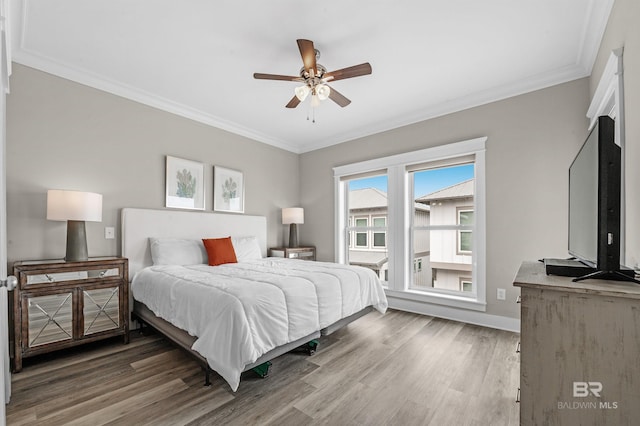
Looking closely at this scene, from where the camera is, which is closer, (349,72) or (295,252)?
(349,72)

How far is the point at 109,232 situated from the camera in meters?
3.01

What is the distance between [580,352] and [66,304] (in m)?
3.31

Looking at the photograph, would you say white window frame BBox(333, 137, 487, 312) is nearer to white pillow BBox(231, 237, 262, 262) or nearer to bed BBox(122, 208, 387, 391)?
bed BBox(122, 208, 387, 391)

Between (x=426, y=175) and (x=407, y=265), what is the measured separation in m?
1.25

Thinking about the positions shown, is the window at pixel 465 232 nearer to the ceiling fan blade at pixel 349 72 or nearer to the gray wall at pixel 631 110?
the gray wall at pixel 631 110

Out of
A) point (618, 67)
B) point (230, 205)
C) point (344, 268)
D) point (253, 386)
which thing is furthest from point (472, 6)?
point (230, 205)

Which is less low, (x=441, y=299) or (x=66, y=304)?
(x=66, y=304)

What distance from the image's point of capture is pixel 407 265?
12.9 ft

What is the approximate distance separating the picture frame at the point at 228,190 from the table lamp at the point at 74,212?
59.3 inches

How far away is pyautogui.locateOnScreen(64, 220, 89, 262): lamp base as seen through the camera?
2.49 m

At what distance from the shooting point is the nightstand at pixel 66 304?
2.20 m

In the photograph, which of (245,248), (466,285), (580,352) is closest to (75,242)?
(245,248)

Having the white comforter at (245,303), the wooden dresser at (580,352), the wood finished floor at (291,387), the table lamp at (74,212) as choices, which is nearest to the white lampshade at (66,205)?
the table lamp at (74,212)

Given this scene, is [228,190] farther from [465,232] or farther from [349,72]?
[465,232]
